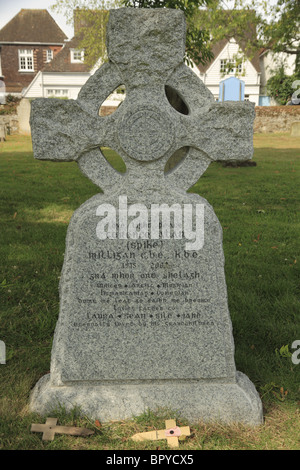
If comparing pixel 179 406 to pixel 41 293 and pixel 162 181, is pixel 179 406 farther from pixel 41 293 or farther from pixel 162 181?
pixel 41 293

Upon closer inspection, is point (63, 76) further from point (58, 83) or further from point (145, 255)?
point (145, 255)

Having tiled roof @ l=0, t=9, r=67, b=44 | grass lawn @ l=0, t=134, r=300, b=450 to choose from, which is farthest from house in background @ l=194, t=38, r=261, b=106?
grass lawn @ l=0, t=134, r=300, b=450

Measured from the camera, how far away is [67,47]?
3547 centimetres

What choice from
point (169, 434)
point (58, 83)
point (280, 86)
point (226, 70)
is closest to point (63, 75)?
point (58, 83)

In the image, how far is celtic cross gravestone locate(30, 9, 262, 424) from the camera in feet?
9.15

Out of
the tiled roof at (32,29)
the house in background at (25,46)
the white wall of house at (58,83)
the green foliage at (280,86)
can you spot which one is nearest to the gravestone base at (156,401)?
the white wall of house at (58,83)

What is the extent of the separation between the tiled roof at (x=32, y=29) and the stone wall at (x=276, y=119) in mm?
23343

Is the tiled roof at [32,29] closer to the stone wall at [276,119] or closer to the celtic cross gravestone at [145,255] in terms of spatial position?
the stone wall at [276,119]

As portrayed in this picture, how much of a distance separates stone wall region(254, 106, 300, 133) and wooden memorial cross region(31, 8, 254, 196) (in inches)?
925

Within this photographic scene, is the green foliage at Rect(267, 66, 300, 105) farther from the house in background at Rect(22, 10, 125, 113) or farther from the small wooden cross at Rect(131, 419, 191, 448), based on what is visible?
the small wooden cross at Rect(131, 419, 191, 448)

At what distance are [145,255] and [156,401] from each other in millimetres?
986

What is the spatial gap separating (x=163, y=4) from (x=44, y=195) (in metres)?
4.04

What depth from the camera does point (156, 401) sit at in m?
2.96
